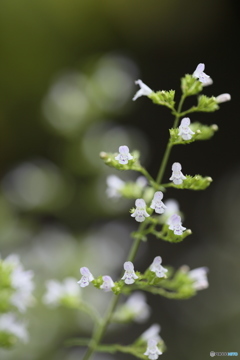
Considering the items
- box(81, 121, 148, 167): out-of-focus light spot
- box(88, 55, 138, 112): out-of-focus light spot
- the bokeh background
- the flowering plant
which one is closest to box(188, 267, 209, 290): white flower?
the flowering plant

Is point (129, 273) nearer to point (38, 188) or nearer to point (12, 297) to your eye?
point (12, 297)

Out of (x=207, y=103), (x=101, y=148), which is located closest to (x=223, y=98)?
(x=207, y=103)

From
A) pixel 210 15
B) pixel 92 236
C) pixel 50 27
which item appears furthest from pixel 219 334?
pixel 210 15

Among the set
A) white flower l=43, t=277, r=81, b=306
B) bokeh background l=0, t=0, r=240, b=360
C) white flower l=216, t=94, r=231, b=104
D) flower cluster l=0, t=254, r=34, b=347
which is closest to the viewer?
white flower l=216, t=94, r=231, b=104

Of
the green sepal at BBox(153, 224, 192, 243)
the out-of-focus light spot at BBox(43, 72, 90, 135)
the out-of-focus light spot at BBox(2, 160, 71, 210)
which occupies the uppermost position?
the out-of-focus light spot at BBox(43, 72, 90, 135)

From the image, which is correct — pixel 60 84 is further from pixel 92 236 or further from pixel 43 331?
pixel 43 331

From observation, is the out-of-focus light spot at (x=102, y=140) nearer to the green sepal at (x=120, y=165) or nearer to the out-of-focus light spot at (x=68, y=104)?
the out-of-focus light spot at (x=68, y=104)

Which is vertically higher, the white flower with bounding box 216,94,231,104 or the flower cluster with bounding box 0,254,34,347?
the white flower with bounding box 216,94,231,104

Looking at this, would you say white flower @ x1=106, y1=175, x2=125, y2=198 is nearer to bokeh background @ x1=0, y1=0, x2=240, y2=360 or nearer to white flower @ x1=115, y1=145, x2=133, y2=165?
white flower @ x1=115, y1=145, x2=133, y2=165
